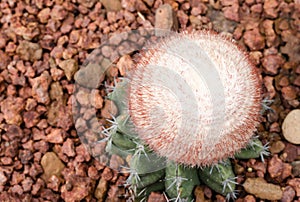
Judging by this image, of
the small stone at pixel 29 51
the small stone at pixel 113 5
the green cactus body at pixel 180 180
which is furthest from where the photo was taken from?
the small stone at pixel 113 5

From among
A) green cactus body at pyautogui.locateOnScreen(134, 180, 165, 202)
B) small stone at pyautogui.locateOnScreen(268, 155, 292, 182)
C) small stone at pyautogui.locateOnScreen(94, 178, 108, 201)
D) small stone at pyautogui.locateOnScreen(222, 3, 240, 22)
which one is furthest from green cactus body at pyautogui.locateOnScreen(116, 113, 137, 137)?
small stone at pyautogui.locateOnScreen(222, 3, 240, 22)

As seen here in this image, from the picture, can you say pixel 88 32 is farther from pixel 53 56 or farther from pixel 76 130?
pixel 76 130

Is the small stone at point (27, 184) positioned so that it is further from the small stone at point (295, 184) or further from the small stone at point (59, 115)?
the small stone at point (295, 184)

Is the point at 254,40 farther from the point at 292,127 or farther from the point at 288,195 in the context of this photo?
the point at 288,195

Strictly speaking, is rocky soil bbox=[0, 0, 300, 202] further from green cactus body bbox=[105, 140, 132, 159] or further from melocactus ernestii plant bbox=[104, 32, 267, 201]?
melocactus ernestii plant bbox=[104, 32, 267, 201]

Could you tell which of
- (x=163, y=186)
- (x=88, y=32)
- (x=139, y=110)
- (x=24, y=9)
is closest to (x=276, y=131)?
(x=163, y=186)

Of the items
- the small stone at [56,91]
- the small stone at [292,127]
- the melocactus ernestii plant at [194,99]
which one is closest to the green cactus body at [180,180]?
the melocactus ernestii plant at [194,99]

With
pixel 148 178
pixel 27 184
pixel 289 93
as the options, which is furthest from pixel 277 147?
pixel 27 184
